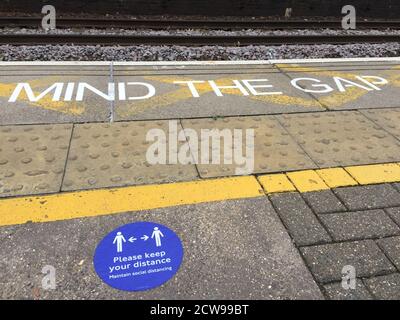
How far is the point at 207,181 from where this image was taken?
3.27 m

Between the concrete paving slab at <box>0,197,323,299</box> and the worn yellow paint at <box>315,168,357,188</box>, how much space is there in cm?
73

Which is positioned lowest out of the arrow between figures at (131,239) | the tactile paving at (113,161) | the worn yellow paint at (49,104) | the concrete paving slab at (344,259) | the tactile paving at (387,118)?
the concrete paving slab at (344,259)

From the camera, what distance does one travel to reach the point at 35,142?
3660 millimetres

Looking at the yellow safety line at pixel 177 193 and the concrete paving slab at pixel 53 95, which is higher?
the concrete paving slab at pixel 53 95

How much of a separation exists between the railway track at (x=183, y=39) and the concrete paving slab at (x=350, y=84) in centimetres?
194

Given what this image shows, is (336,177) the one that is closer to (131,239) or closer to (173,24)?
(131,239)

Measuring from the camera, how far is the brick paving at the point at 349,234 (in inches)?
94.8

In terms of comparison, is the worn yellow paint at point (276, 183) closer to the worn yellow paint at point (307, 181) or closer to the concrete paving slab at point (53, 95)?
the worn yellow paint at point (307, 181)

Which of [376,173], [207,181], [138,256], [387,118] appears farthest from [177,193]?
[387,118]

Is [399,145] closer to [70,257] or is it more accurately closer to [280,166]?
[280,166]

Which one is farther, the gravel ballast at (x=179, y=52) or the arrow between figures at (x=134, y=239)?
the gravel ballast at (x=179, y=52)

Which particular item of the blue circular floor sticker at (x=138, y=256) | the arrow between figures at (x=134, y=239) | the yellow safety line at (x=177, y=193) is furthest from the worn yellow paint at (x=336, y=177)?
the arrow between figures at (x=134, y=239)

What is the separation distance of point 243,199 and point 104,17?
316 inches
